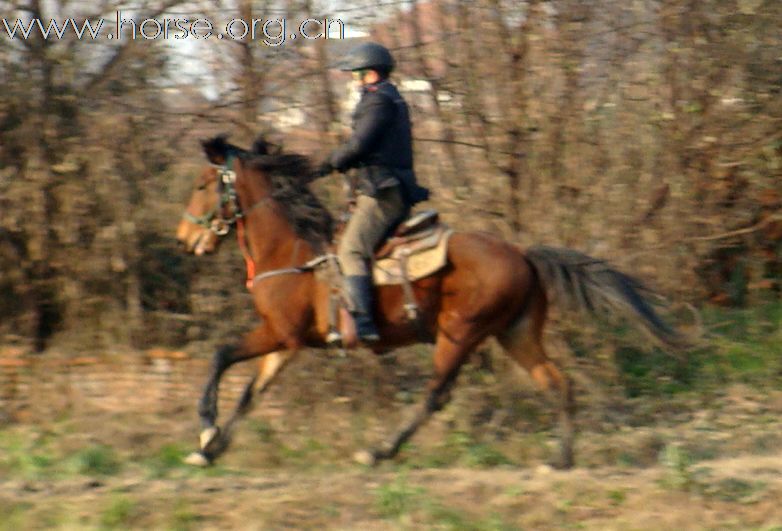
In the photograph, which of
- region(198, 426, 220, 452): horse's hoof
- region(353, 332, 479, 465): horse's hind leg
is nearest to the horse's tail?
region(353, 332, 479, 465): horse's hind leg

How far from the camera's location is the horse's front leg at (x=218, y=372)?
27.4ft

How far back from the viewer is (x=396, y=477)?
7637 mm

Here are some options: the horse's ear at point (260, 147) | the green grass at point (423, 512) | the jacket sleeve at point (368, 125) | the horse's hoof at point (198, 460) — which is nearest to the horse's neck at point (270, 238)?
the horse's ear at point (260, 147)

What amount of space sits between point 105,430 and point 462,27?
14.3 ft

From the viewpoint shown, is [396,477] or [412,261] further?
[412,261]

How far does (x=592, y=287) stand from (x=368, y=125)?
1.98 metres

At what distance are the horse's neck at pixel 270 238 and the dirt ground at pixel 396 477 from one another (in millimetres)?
1418

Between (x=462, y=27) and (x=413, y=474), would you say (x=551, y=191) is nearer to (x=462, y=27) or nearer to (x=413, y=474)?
(x=462, y=27)

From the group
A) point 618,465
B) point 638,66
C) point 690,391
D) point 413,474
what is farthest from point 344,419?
point 638,66

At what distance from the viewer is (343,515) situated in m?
6.91

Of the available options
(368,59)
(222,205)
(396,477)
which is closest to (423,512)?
(396,477)

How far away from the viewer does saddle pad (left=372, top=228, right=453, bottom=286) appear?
27.4 feet

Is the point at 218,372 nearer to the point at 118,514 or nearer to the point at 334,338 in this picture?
the point at 334,338

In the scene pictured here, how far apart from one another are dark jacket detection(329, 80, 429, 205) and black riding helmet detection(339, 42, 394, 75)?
13cm
